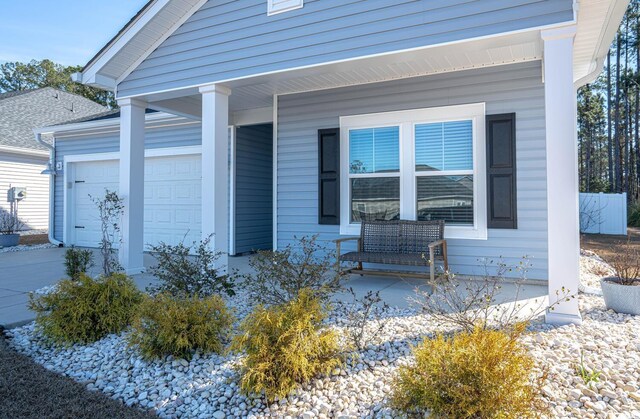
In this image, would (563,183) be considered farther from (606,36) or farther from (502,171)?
(606,36)

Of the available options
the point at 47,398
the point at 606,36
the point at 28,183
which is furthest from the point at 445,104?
the point at 28,183

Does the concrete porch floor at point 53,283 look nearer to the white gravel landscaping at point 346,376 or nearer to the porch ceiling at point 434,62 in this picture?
the white gravel landscaping at point 346,376

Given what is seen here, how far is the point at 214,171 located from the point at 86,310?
8.02ft

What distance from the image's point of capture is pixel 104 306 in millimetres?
3428

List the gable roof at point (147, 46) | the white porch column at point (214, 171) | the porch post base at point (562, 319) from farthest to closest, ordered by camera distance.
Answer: the white porch column at point (214, 171)
the gable roof at point (147, 46)
the porch post base at point (562, 319)

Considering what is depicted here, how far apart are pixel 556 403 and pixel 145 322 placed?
2638 mm

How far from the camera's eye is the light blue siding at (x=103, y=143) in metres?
8.58

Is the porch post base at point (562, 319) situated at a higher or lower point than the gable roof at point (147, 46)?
lower

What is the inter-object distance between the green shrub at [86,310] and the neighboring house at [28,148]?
1252 centimetres

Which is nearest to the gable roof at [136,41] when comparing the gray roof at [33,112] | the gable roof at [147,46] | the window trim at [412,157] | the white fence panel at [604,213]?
the gable roof at [147,46]

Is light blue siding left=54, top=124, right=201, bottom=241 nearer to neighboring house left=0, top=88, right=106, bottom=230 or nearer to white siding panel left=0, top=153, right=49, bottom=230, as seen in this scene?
neighboring house left=0, top=88, right=106, bottom=230

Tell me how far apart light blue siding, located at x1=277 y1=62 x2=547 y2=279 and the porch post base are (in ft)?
5.89

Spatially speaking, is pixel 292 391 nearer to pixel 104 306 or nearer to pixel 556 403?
pixel 556 403

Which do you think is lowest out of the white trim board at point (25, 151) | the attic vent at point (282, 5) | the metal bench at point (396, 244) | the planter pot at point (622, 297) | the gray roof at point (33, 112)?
the planter pot at point (622, 297)
